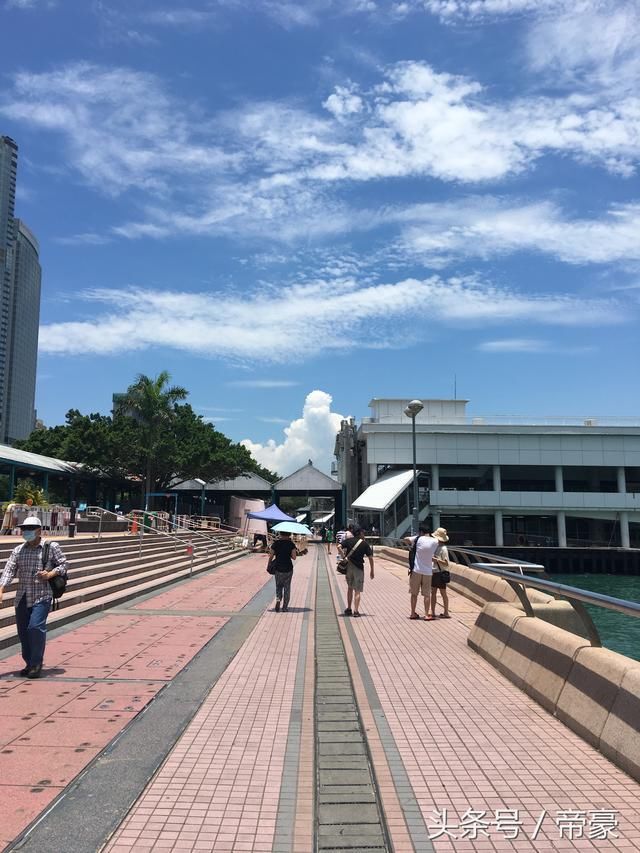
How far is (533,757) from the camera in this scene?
482 cm

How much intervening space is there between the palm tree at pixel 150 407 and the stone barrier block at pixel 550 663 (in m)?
42.0

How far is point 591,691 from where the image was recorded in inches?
204

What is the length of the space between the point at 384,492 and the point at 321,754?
43.2 metres

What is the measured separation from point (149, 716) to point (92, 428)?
145 ft

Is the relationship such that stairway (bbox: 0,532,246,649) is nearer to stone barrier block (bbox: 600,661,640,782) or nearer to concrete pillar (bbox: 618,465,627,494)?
stone barrier block (bbox: 600,661,640,782)

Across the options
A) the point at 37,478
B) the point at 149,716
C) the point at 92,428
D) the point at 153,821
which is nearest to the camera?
the point at 153,821

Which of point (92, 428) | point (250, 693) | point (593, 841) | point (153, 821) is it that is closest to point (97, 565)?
point (250, 693)

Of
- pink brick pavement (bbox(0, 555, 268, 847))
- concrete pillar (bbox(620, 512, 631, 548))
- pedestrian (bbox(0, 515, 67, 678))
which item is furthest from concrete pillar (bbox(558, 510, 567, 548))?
pedestrian (bbox(0, 515, 67, 678))

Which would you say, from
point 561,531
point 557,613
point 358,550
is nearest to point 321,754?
point 557,613

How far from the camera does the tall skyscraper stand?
13475cm

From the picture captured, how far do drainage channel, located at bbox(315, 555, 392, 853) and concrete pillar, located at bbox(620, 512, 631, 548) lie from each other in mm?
51175

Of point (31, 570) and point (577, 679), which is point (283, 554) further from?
point (577, 679)

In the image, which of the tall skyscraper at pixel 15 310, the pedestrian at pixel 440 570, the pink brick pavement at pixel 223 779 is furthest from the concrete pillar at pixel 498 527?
the tall skyscraper at pixel 15 310

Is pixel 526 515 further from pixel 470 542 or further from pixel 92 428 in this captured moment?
pixel 92 428
